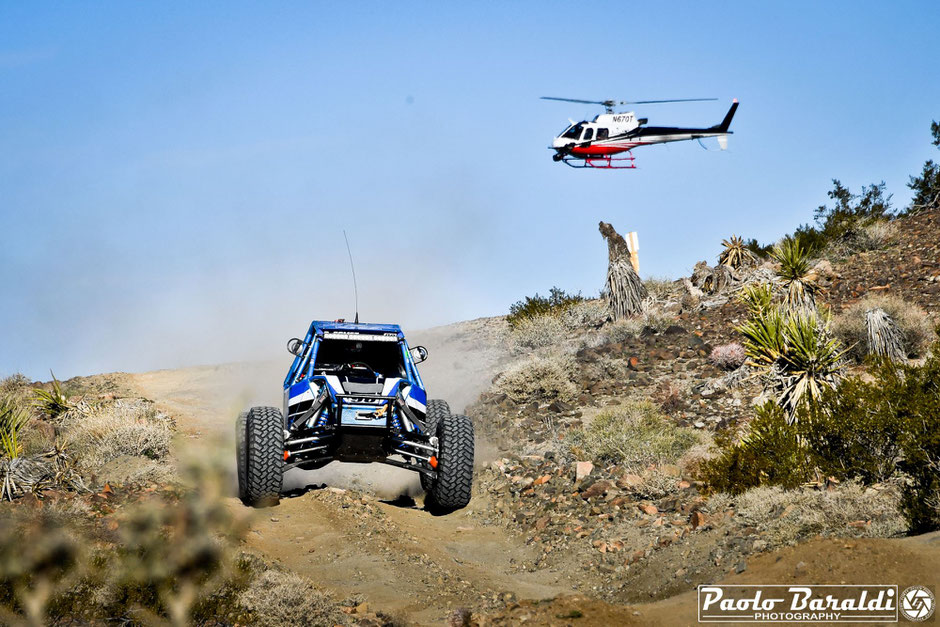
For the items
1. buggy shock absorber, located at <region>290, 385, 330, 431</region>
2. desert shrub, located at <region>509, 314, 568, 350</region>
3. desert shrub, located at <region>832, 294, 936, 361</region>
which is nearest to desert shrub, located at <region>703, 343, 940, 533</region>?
buggy shock absorber, located at <region>290, 385, 330, 431</region>

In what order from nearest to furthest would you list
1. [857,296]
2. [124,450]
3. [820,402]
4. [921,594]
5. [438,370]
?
[921,594] < [820,402] < [124,450] < [857,296] < [438,370]

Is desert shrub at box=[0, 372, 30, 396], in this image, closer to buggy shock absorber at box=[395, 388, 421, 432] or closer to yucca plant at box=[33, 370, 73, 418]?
yucca plant at box=[33, 370, 73, 418]

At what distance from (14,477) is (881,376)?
1147 cm

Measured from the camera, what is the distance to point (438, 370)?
89.8ft

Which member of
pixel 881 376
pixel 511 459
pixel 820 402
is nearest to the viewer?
pixel 881 376

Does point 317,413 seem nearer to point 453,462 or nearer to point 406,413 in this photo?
point 406,413

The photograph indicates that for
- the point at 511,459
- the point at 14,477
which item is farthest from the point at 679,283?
the point at 14,477

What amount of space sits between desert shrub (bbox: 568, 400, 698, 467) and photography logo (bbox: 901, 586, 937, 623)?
6585 millimetres

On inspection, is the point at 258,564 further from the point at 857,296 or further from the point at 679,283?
the point at 679,283

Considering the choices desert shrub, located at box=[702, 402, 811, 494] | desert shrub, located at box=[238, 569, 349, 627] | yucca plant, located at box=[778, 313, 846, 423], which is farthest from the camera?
yucca plant, located at box=[778, 313, 846, 423]

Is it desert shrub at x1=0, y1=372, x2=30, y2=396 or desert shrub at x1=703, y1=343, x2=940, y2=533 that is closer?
desert shrub at x1=703, y1=343, x2=940, y2=533

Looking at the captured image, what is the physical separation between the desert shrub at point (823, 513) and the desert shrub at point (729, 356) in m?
10.1

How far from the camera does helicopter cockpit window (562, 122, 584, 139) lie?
94.1 ft

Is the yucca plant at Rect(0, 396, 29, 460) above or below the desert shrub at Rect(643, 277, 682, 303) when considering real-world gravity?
below
